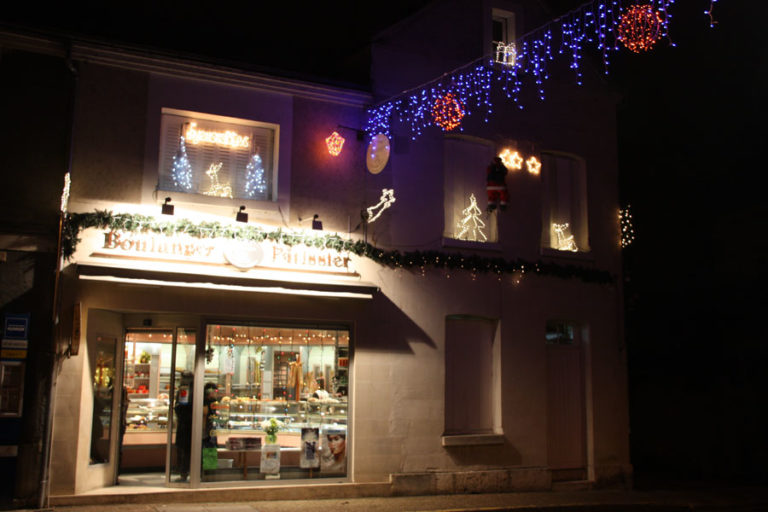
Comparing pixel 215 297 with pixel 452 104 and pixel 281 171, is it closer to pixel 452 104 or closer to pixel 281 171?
pixel 281 171

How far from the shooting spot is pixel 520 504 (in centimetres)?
1135

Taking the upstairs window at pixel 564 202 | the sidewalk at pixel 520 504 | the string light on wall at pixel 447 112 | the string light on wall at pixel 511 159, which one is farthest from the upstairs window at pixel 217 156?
the upstairs window at pixel 564 202

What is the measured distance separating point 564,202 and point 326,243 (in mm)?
5631

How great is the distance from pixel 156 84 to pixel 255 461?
614cm

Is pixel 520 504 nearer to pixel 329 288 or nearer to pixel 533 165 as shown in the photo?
pixel 329 288

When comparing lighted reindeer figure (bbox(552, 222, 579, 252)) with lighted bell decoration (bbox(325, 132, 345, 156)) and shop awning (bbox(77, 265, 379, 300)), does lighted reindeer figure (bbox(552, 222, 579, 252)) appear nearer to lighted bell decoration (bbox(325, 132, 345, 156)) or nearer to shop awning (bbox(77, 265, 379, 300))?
shop awning (bbox(77, 265, 379, 300))

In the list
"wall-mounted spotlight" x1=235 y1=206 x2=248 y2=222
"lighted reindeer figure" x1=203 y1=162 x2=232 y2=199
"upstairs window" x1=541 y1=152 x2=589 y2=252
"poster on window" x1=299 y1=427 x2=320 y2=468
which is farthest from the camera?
"upstairs window" x1=541 y1=152 x2=589 y2=252

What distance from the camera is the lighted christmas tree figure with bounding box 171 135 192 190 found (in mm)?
11172

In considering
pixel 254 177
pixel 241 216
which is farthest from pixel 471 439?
pixel 254 177

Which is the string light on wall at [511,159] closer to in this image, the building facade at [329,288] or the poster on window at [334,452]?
the building facade at [329,288]

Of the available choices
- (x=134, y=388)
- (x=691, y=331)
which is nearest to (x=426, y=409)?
(x=134, y=388)

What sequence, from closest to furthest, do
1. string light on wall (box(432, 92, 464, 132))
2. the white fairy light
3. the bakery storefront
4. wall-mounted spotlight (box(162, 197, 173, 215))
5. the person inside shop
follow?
the bakery storefront < wall-mounted spotlight (box(162, 197, 173, 215)) < the person inside shop < the white fairy light < string light on wall (box(432, 92, 464, 132))

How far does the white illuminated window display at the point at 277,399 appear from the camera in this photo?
11164mm

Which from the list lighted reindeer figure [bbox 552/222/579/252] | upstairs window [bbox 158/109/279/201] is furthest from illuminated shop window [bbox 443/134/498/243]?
upstairs window [bbox 158/109/279/201]
